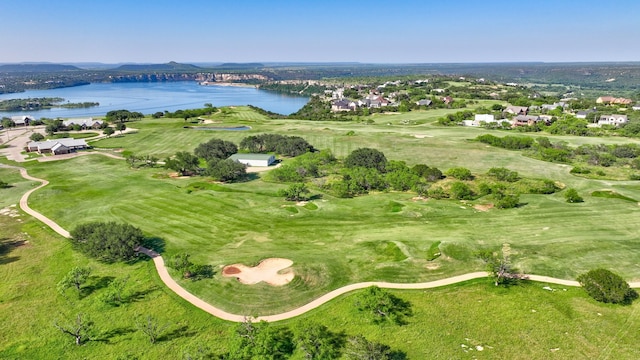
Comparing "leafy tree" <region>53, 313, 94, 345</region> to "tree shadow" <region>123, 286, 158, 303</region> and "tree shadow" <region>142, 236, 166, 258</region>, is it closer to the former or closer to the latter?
"tree shadow" <region>123, 286, 158, 303</region>

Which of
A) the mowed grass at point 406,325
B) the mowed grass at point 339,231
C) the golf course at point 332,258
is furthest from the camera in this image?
the mowed grass at point 339,231

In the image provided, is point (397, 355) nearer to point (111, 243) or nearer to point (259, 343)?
point (259, 343)

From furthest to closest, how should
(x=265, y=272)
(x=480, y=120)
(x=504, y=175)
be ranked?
(x=480, y=120) → (x=504, y=175) → (x=265, y=272)

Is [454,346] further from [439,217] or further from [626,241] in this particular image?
[626,241]

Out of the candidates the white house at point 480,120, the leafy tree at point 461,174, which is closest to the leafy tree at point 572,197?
the leafy tree at point 461,174

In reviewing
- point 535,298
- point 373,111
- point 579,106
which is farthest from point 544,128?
point 535,298

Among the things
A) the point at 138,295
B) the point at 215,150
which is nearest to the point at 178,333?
the point at 138,295

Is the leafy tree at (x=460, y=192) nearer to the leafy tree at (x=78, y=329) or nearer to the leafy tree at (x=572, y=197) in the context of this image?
the leafy tree at (x=572, y=197)
